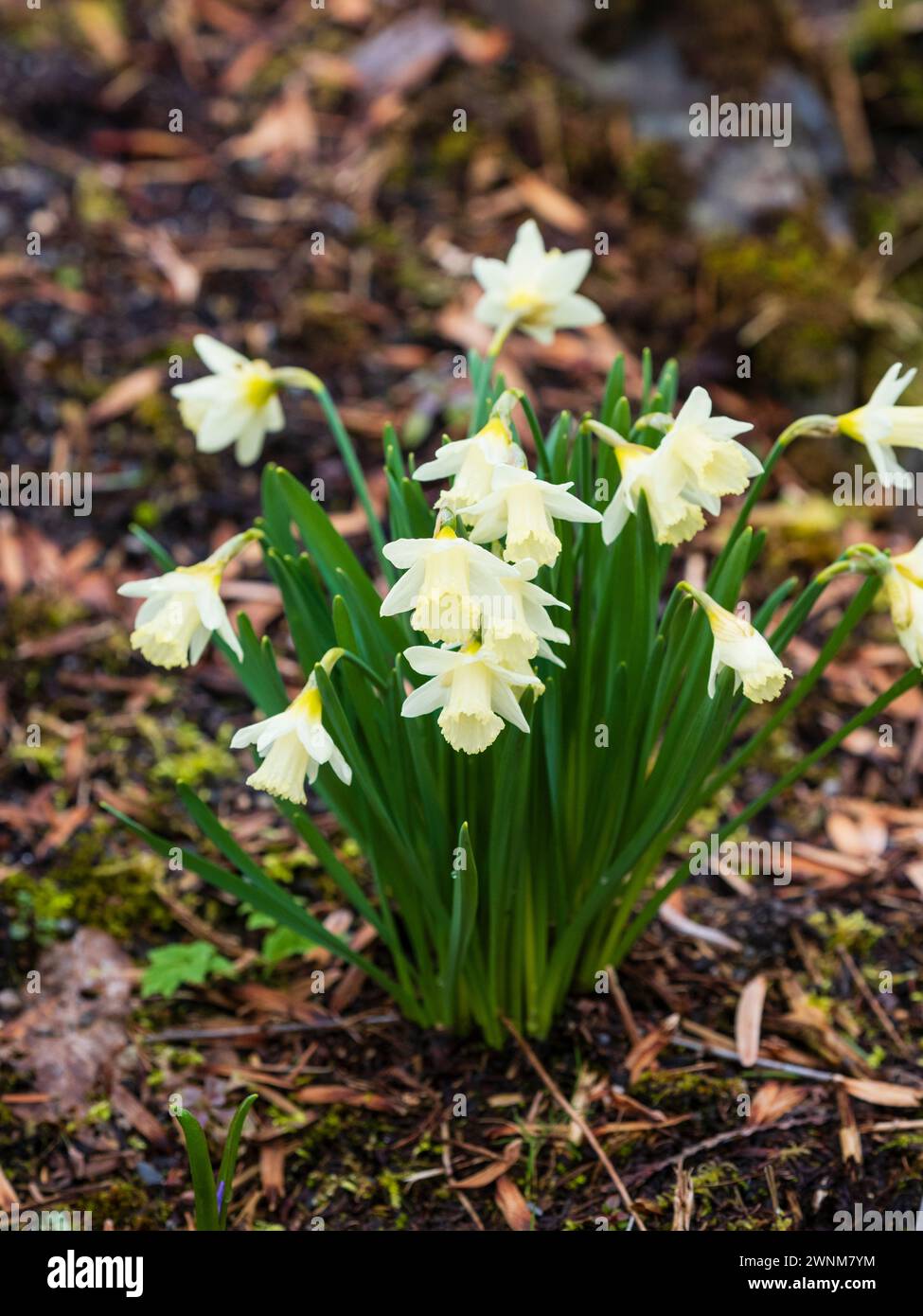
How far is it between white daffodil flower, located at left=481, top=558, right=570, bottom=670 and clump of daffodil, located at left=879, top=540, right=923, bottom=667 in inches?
18.9

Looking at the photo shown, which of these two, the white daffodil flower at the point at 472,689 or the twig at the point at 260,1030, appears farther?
the twig at the point at 260,1030

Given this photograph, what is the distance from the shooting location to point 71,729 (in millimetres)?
2963

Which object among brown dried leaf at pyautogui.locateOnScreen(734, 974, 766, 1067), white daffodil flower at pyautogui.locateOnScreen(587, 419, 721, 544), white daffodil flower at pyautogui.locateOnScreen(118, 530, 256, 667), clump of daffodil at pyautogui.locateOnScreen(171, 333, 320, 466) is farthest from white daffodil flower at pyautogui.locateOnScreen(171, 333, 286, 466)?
brown dried leaf at pyautogui.locateOnScreen(734, 974, 766, 1067)

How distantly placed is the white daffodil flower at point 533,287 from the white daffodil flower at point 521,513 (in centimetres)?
64

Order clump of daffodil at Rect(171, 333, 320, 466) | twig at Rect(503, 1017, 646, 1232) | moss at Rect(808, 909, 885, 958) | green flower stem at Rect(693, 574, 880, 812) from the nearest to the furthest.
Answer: green flower stem at Rect(693, 574, 880, 812) < twig at Rect(503, 1017, 646, 1232) < clump of daffodil at Rect(171, 333, 320, 466) < moss at Rect(808, 909, 885, 958)

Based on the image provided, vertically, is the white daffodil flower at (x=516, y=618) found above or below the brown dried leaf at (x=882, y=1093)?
above

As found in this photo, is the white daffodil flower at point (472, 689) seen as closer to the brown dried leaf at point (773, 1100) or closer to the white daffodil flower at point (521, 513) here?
the white daffodil flower at point (521, 513)

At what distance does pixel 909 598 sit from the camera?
1.77m

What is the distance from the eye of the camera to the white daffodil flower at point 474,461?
5.47ft

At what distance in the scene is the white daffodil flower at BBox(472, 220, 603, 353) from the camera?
2223mm

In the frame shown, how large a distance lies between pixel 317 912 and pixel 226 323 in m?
1.94

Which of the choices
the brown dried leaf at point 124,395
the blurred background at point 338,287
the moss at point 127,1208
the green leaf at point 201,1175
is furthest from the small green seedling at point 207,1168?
the brown dried leaf at point 124,395

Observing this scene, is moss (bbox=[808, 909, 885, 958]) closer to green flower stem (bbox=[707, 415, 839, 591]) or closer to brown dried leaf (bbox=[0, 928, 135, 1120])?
green flower stem (bbox=[707, 415, 839, 591])

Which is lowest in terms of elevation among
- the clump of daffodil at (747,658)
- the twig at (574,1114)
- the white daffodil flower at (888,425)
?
the twig at (574,1114)
